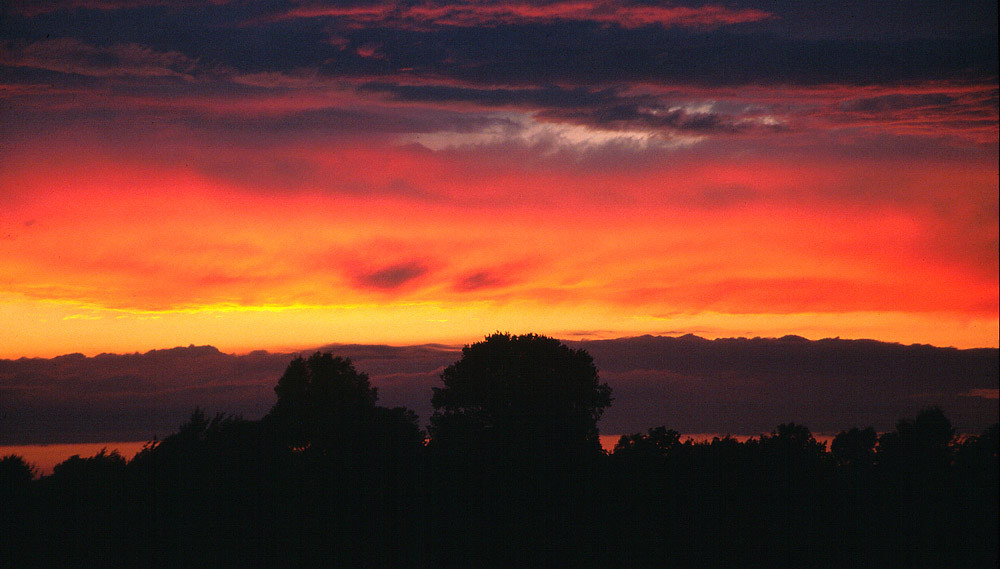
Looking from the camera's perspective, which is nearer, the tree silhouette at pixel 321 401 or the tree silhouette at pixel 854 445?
the tree silhouette at pixel 321 401

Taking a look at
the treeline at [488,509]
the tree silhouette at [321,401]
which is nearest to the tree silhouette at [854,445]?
the treeline at [488,509]

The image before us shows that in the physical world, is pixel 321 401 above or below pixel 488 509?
above

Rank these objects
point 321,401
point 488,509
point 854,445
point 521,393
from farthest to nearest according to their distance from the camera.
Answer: point 854,445
point 321,401
point 521,393
point 488,509

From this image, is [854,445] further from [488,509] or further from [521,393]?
[488,509]

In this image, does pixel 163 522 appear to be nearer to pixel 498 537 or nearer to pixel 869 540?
pixel 498 537

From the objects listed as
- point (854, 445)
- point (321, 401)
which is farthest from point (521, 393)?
point (854, 445)

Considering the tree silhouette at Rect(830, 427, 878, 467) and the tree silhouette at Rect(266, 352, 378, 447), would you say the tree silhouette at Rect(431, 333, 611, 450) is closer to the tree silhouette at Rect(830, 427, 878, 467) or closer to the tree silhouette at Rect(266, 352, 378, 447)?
the tree silhouette at Rect(266, 352, 378, 447)

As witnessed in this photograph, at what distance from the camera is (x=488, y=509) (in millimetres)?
49781

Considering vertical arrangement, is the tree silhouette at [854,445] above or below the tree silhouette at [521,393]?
below

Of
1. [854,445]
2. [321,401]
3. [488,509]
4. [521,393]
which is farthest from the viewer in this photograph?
[854,445]

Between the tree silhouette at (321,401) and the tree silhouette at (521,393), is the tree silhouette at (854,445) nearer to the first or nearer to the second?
the tree silhouette at (521,393)

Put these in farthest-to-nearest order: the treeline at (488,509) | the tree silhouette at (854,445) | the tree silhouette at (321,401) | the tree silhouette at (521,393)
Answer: the tree silhouette at (854,445) → the tree silhouette at (321,401) → the tree silhouette at (521,393) → the treeline at (488,509)

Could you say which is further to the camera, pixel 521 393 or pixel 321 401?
pixel 321 401

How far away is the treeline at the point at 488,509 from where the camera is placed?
147 ft
